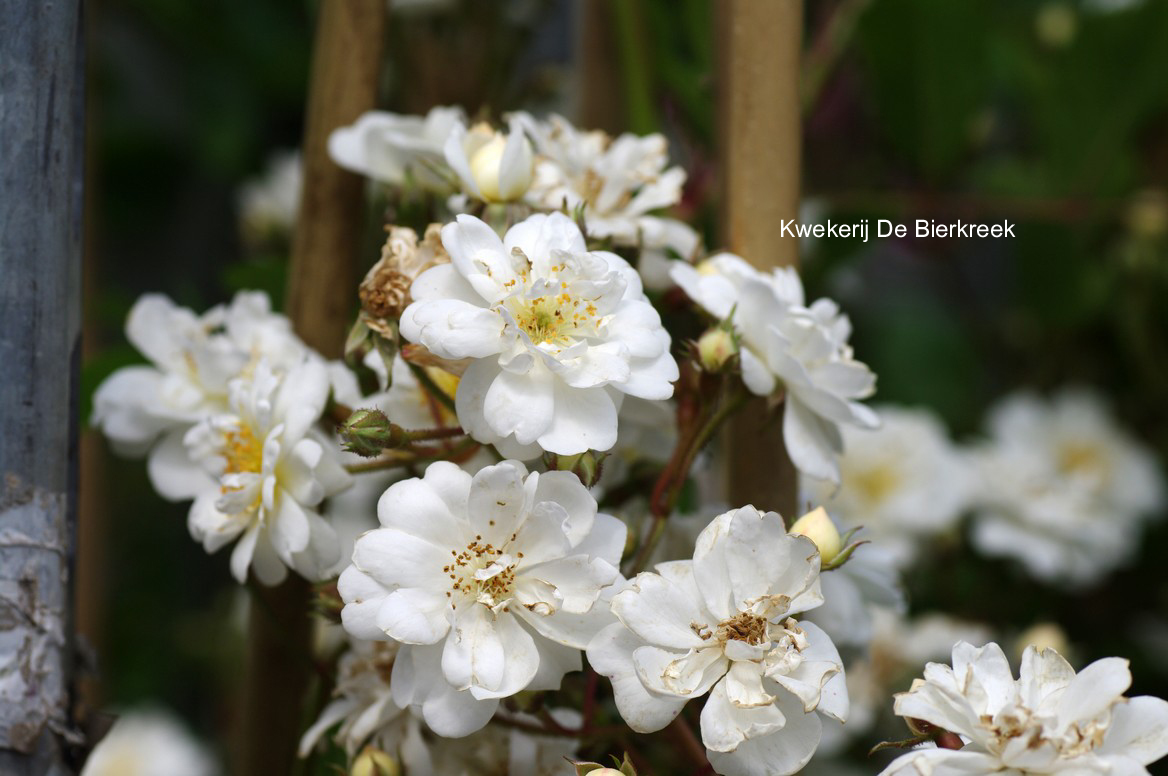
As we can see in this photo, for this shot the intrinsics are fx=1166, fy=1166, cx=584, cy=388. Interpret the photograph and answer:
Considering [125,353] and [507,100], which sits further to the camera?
[507,100]

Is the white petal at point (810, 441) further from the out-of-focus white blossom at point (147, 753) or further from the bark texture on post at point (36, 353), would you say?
the out-of-focus white blossom at point (147, 753)

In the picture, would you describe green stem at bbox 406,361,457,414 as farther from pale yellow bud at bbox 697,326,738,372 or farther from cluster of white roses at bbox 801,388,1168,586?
cluster of white roses at bbox 801,388,1168,586

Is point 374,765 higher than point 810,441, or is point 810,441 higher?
point 810,441

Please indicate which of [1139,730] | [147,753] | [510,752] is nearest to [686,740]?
[510,752]

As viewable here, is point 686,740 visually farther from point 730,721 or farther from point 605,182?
point 605,182

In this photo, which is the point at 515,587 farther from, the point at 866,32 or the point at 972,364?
the point at 972,364

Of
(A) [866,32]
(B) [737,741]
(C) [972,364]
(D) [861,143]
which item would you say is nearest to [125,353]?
(B) [737,741]
